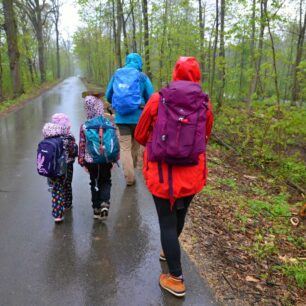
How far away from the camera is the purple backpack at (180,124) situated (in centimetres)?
260

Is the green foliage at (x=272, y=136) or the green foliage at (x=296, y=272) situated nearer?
the green foliage at (x=296, y=272)

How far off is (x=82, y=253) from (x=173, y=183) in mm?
1612

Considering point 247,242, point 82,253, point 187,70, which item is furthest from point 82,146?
point 247,242

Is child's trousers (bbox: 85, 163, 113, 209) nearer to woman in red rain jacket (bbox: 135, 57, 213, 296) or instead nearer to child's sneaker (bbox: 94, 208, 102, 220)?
child's sneaker (bbox: 94, 208, 102, 220)

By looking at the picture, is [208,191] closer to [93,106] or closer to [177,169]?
[93,106]

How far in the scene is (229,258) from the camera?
146 inches

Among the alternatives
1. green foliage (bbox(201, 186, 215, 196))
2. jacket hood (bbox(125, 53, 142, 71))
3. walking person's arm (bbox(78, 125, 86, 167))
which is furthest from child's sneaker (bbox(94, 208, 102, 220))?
jacket hood (bbox(125, 53, 142, 71))

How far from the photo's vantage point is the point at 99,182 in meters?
4.36

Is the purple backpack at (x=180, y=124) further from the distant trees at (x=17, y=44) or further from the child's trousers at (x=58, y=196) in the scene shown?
the distant trees at (x=17, y=44)

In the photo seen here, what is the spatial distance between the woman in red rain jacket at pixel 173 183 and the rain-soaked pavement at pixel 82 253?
0.37 meters

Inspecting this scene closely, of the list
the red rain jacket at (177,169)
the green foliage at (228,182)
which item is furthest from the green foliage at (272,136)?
the red rain jacket at (177,169)

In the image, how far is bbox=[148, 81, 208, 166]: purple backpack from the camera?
2.60 m

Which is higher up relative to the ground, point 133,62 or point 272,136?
point 133,62

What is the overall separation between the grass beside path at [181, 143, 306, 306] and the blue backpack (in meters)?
1.89
